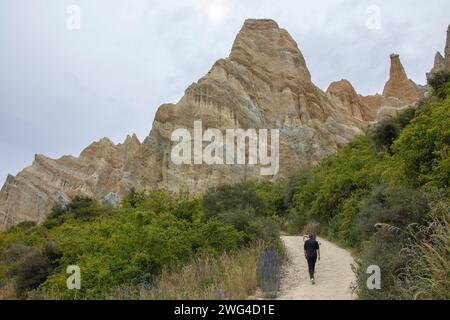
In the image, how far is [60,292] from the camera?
1227 cm

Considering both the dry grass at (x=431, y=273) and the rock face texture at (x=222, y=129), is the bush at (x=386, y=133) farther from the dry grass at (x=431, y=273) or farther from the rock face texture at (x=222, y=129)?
the rock face texture at (x=222, y=129)

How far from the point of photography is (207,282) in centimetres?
990

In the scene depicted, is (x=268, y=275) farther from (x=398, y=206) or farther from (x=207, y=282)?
(x=398, y=206)

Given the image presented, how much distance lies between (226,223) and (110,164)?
2413 inches

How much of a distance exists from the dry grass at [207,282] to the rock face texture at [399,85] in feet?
283

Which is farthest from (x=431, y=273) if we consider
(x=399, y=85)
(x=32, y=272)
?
(x=399, y=85)

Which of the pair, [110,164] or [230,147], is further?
[110,164]

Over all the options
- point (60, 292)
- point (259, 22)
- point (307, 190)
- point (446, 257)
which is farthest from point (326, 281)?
point (259, 22)

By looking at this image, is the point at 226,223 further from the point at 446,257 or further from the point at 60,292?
the point at 446,257

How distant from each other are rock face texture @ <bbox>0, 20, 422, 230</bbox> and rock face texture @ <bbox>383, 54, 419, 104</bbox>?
73.0 feet

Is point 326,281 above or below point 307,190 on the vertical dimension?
below

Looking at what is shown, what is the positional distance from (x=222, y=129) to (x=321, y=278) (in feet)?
153

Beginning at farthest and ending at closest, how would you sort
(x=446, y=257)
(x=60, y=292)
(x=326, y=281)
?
(x=60, y=292)
(x=326, y=281)
(x=446, y=257)
